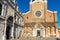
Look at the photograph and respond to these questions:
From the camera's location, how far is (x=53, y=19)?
1487 inches

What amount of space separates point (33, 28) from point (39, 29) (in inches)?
70.4

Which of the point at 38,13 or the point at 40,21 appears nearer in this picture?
the point at 40,21

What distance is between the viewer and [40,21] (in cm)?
3809

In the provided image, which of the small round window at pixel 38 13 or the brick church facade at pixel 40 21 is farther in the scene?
the small round window at pixel 38 13

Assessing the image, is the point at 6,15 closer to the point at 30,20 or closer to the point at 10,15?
the point at 10,15

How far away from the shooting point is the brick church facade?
36.3 m

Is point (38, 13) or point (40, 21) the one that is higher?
point (38, 13)

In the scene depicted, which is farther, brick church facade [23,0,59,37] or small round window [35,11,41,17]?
A: small round window [35,11,41,17]

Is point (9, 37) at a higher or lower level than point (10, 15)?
lower

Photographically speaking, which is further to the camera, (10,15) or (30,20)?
(30,20)

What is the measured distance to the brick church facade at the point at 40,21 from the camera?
119 feet

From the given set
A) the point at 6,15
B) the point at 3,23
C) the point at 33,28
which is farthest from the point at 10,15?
the point at 33,28

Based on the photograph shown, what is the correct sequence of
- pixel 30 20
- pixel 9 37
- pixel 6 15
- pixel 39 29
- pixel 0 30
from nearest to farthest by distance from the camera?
pixel 0 30 < pixel 6 15 < pixel 9 37 < pixel 39 29 < pixel 30 20

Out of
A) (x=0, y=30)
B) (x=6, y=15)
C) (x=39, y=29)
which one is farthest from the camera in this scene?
(x=39, y=29)
